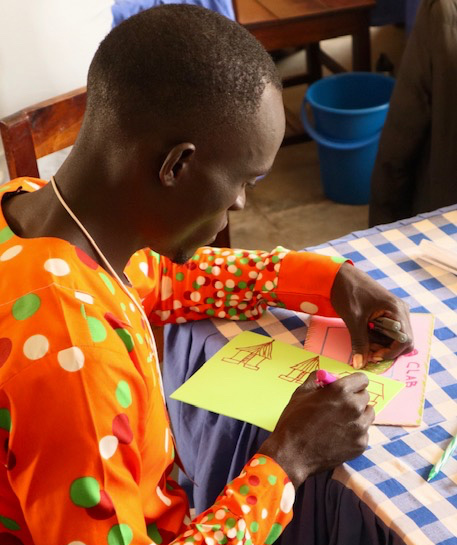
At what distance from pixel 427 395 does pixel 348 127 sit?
1.92 metres

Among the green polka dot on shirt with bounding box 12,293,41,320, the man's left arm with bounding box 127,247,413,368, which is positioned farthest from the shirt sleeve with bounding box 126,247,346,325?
the green polka dot on shirt with bounding box 12,293,41,320

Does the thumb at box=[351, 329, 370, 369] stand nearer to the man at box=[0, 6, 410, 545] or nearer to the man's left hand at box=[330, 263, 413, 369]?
the man's left hand at box=[330, 263, 413, 369]

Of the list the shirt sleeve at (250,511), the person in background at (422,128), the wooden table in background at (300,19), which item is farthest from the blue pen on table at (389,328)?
the wooden table in background at (300,19)

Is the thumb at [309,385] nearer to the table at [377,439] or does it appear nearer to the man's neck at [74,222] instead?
the table at [377,439]

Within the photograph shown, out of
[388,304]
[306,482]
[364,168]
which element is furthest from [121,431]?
[364,168]

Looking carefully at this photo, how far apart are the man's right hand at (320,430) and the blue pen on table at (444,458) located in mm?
91

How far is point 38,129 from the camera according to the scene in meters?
1.66

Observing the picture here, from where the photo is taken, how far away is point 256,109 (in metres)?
0.96

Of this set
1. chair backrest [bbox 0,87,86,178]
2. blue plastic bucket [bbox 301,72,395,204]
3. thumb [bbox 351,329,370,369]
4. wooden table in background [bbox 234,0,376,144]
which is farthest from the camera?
wooden table in background [bbox 234,0,376,144]

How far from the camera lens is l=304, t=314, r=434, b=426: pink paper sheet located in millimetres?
1158

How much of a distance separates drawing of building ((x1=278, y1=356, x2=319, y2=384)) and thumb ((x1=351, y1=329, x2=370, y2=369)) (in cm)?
6

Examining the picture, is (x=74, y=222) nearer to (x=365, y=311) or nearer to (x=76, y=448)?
(x=76, y=448)

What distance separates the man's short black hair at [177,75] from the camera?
0.91m

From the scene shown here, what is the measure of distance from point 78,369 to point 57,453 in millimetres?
85
